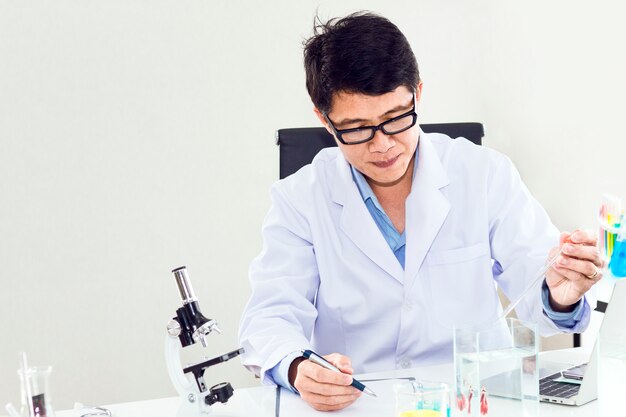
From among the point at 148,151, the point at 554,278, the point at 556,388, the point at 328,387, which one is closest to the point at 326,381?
the point at 328,387

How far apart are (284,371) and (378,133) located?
523 millimetres

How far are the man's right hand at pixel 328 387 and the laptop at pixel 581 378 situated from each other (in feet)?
0.82

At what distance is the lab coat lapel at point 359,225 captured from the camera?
1832 mm

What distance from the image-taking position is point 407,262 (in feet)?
6.02

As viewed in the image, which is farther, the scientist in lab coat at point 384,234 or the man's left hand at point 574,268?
the scientist in lab coat at point 384,234

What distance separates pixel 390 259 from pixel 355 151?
259mm

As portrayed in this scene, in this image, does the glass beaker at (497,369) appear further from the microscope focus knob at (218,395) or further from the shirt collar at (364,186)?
the shirt collar at (364,186)

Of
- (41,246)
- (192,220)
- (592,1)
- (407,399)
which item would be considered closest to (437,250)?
(407,399)

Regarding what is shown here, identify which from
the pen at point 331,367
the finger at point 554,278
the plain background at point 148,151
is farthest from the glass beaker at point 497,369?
the plain background at point 148,151

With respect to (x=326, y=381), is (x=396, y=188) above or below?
above

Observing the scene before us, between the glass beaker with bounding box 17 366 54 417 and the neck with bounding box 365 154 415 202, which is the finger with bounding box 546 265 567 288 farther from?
the glass beaker with bounding box 17 366 54 417

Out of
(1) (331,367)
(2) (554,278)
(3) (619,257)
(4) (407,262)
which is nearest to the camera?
(3) (619,257)

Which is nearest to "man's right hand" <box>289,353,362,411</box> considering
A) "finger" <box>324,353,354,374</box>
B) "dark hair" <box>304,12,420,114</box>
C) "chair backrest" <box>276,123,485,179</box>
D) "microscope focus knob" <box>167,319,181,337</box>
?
"finger" <box>324,353,354,374</box>

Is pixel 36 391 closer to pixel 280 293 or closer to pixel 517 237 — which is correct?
pixel 280 293
